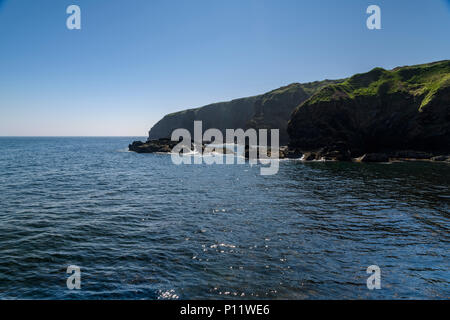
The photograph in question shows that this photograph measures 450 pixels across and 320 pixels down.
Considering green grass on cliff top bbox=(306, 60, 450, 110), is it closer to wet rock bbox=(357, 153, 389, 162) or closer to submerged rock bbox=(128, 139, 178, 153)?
wet rock bbox=(357, 153, 389, 162)

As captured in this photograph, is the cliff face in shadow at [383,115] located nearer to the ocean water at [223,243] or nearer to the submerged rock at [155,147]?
the ocean water at [223,243]

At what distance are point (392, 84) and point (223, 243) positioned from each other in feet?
307

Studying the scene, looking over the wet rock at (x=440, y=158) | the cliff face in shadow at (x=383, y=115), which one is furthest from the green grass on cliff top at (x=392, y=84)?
the wet rock at (x=440, y=158)

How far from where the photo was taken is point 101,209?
23781mm

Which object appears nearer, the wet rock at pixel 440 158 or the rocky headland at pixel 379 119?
the wet rock at pixel 440 158

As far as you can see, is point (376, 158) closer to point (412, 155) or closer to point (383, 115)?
point (412, 155)

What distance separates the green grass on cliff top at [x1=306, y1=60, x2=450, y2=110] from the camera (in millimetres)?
78250

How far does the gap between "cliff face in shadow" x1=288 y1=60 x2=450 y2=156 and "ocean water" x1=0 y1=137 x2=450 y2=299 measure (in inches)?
1781

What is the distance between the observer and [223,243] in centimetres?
1644

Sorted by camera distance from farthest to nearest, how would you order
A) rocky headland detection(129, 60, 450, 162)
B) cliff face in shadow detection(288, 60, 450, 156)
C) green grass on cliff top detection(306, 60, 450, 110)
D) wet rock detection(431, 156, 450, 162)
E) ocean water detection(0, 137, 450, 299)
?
green grass on cliff top detection(306, 60, 450, 110) < cliff face in shadow detection(288, 60, 450, 156) < rocky headland detection(129, 60, 450, 162) < wet rock detection(431, 156, 450, 162) < ocean water detection(0, 137, 450, 299)

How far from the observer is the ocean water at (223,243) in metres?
11.6

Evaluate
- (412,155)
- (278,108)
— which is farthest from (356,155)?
(278,108)

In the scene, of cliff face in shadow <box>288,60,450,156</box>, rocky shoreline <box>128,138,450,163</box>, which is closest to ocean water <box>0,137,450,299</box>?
rocky shoreline <box>128,138,450,163</box>
